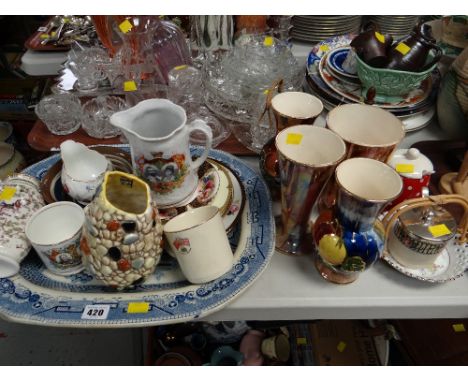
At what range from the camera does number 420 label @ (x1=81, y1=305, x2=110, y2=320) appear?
0.52m

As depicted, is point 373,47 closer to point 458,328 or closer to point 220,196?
point 220,196

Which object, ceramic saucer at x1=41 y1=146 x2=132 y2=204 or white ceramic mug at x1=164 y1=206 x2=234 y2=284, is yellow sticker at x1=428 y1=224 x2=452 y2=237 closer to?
white ceramic mug at x1=164 y1=206 x2=234 y2=284

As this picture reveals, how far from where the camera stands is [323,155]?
0.57 meters

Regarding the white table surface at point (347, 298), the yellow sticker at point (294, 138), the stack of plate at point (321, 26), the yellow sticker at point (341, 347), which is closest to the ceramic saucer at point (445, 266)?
the white table surface at point (347, 298)

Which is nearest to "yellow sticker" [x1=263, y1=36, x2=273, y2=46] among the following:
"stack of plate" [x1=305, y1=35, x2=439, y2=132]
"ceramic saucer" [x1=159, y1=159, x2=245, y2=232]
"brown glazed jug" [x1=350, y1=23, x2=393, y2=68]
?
"stack of plate" [x1=305, y1=35, x2=439, y2=132]

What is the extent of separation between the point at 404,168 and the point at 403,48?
339mm

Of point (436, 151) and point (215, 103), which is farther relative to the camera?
point (215, 103)

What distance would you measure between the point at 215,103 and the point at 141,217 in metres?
0.53

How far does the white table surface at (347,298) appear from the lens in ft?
1.89

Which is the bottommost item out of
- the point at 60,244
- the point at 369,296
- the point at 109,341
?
the point at 109,341

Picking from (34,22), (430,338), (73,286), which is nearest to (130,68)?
(73,286)

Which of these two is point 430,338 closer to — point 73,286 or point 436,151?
point 436,151

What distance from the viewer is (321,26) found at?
1060mm

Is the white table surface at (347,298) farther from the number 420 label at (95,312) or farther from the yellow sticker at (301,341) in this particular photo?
the yellow sticker at (301,341)
